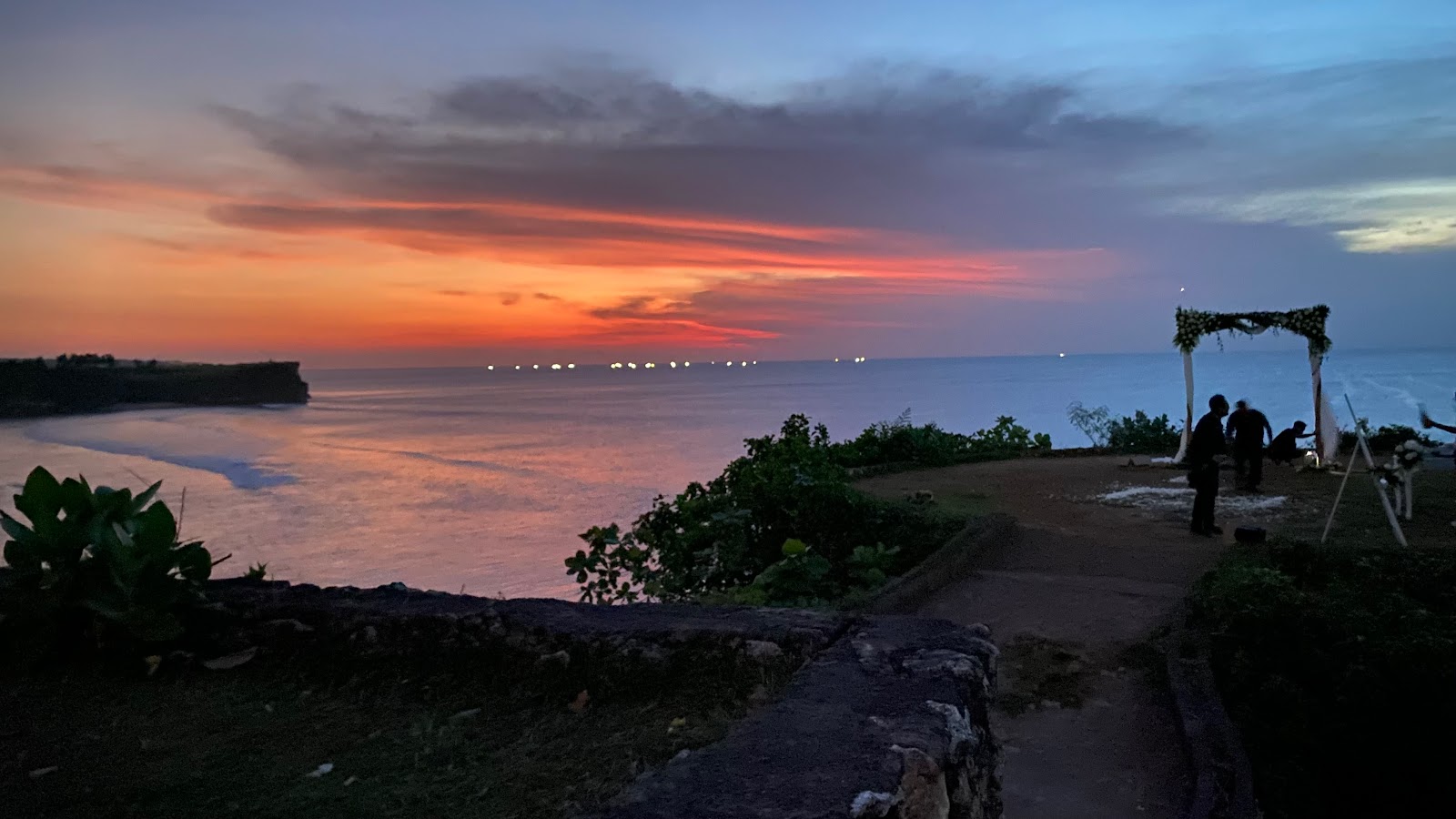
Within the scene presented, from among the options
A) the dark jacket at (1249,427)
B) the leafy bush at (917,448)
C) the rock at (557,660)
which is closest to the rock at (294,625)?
the rock at (557,660)

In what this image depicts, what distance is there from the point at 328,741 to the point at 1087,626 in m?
5.88

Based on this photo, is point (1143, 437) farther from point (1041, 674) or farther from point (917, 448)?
point (1041, 674)

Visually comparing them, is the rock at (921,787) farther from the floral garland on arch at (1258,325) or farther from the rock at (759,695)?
the floral garland on arch at (1258,325)

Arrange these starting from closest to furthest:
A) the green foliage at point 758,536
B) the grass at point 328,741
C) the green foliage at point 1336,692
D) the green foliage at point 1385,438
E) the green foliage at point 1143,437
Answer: the grass at point 328,741 < the green foliage at point 1336,692 < the green foliage at point 758,536 < the green foliage at point 1385,438 < the green foliage at point 1143,437

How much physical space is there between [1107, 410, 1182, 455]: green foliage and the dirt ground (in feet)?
9.17

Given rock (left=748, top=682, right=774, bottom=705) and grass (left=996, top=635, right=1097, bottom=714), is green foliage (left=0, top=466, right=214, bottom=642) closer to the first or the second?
rock (left=748, top=682, right=774, bottom=705)

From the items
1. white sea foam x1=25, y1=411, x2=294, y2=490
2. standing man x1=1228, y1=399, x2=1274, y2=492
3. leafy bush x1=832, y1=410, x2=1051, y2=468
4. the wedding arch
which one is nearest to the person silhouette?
the wedding arch

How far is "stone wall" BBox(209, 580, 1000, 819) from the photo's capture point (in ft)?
6.48

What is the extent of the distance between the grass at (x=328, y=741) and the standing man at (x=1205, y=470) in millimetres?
8881

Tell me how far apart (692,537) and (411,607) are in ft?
22.0

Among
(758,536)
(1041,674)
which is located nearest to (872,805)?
(1041,674)

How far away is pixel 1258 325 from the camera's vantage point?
15.9m

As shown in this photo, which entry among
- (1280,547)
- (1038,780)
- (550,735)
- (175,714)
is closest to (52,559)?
(175,714)

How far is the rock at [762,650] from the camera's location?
2885 millimetres
